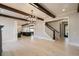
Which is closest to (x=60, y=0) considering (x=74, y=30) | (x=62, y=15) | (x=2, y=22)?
(x=74, y=30)

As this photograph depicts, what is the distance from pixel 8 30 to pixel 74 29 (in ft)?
20.7

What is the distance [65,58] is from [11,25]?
9.02m

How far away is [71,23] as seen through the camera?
7469 millimetres

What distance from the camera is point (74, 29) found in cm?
719

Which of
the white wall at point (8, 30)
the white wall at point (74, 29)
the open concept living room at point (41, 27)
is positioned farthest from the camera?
the white wall at point (8, 30)

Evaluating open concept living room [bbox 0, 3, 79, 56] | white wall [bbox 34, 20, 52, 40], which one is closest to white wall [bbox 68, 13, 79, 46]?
open concept living room [bbox 0, 3, 79, 56]

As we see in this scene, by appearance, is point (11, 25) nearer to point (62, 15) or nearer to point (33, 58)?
point (62, 15)

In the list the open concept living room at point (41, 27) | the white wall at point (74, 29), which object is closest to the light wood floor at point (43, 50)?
the open concept living room at point (41, 27)

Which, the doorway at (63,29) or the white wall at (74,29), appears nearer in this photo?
the white wall at (74,29)

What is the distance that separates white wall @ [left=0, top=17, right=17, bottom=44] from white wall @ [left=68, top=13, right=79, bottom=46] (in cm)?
594

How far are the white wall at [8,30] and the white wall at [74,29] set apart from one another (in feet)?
19.5

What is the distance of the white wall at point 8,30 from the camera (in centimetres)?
874

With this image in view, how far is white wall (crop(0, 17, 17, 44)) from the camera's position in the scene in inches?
344

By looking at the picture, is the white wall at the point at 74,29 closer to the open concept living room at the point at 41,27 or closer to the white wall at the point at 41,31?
the open concept living room at the point at 41,27
